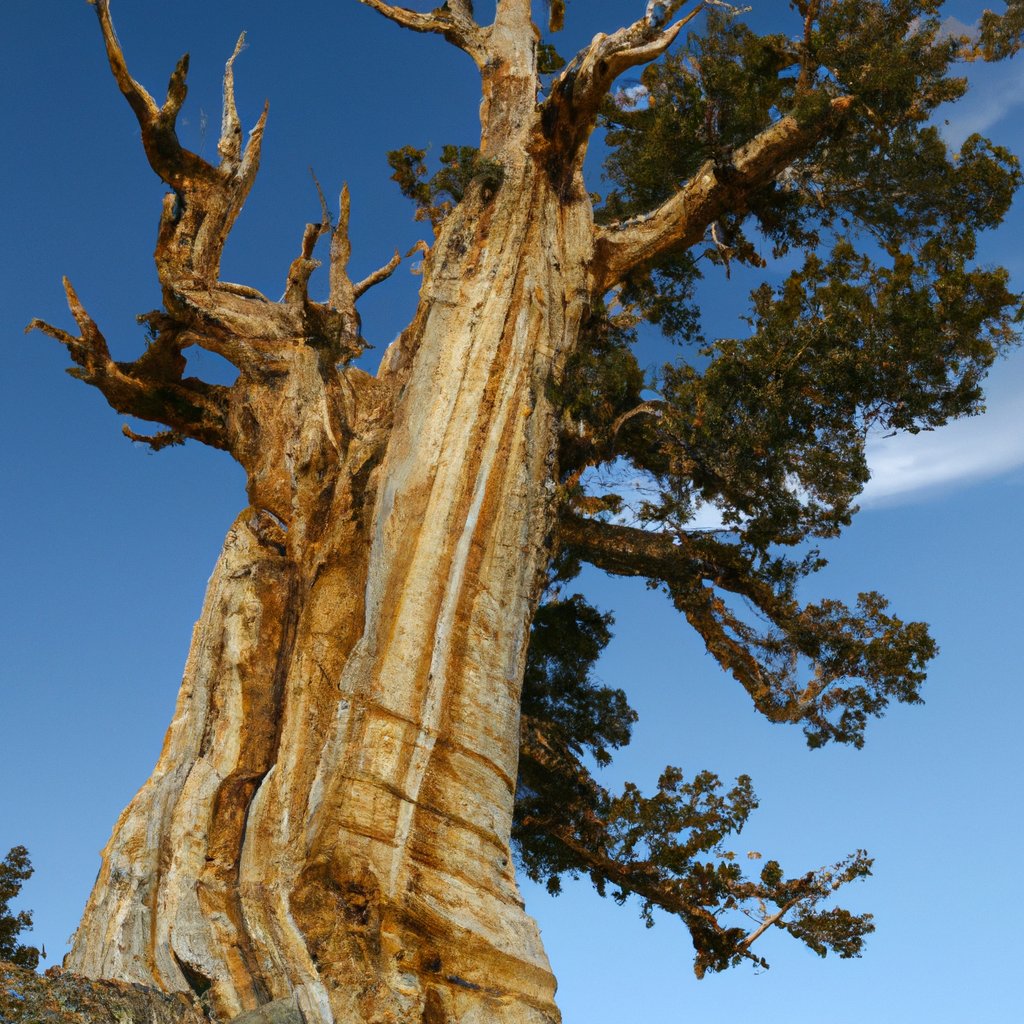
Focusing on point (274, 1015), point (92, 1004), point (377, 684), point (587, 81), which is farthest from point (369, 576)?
point (587, 81)

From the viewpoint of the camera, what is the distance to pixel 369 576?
9.34 metres

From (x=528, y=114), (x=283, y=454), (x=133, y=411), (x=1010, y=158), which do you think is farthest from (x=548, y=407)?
(x=1010, y=158)

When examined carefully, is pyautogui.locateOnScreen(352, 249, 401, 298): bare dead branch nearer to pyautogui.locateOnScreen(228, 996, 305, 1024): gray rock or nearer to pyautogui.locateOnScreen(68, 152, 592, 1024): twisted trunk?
pyautogui.locateOnScreen(68, 152, 592, 1024): twisted trunk

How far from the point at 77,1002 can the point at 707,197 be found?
939cm

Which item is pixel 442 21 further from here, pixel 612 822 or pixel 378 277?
pixel 612 822

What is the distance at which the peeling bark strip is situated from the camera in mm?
7680

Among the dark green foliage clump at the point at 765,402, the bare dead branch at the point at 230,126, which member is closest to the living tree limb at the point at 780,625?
the dark green foliage clump at the point at 765,402

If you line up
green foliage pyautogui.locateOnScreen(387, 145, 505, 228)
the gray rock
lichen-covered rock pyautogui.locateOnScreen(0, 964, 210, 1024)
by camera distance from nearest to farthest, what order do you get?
1. lichen-covered rock pyautogui.locateOnScreen(0, 964, 210, 1024)
2. the gray rock
3. green foliage pyautogui.locateOnScreen(387, 145, 505, 228)

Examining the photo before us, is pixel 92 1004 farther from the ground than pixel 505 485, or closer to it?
closer to it

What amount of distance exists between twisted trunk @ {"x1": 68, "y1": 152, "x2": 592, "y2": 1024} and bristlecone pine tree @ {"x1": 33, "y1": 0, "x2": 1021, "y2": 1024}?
0.03 meters

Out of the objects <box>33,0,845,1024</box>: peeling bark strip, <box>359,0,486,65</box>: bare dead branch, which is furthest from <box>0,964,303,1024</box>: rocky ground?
<box>359,0,486,65</box>: bare dead branch

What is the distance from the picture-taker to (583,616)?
14.5 metres

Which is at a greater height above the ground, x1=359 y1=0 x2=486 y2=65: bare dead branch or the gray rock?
x1=359 y1=0 x2=486 y2=65: bare dead branch

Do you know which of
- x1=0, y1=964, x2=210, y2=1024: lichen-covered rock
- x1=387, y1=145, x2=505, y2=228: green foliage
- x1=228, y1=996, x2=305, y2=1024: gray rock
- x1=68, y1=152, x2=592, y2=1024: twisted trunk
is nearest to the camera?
x1=0, y1=964, x2=210, y2=1024: lichen-covered rock
